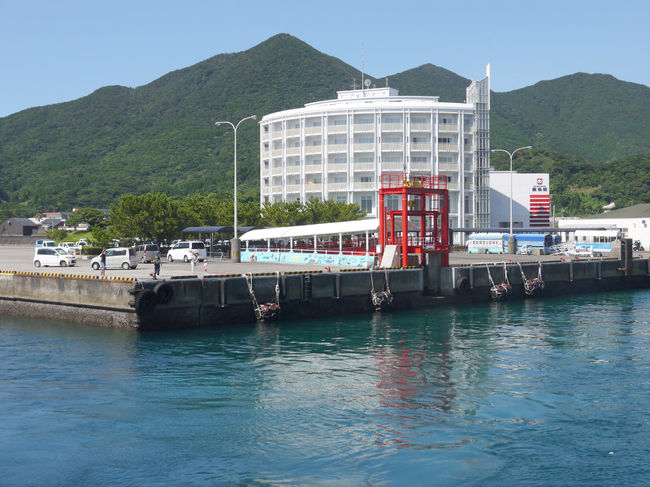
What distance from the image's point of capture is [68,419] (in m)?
21.8

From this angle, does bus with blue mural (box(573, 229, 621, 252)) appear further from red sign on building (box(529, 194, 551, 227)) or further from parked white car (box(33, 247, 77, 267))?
parked white car (box(33, 247, 77, 267))

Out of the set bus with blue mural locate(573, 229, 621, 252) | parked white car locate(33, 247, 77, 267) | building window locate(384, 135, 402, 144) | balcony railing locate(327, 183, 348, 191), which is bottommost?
parked white car locate(33, 247, 77, 267)

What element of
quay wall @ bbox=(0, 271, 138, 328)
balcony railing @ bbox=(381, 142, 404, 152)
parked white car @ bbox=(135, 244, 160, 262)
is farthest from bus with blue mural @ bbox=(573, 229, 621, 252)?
quay wall @ bbox=(0, 271, 138, 328)

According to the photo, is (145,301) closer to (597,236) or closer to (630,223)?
(597,236)

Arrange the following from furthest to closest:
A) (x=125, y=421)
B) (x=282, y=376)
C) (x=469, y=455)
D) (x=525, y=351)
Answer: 1. (x=525, y=351)
2. (x=282, y=376)
3. (x=125, y=421)
4. (x=469, y=455)

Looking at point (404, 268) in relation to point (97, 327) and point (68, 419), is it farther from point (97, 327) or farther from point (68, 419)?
point (68, 419)

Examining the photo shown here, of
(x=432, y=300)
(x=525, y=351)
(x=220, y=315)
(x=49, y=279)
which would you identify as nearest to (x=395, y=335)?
(x=525, y=351)

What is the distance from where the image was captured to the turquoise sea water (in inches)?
701

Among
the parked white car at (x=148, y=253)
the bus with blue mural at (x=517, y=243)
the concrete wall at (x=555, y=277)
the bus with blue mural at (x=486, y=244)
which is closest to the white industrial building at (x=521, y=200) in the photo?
the bus with blue mural at (x=486, y=244)

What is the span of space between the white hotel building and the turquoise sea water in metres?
96.8

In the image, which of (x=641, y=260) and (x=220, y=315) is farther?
(x=641, y=260)

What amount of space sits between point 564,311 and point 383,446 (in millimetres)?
34330

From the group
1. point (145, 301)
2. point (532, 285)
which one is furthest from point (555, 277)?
point (145, 301)

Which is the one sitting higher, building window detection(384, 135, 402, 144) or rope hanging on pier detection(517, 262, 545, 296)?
building window detection(384, 135, 402, 144)
